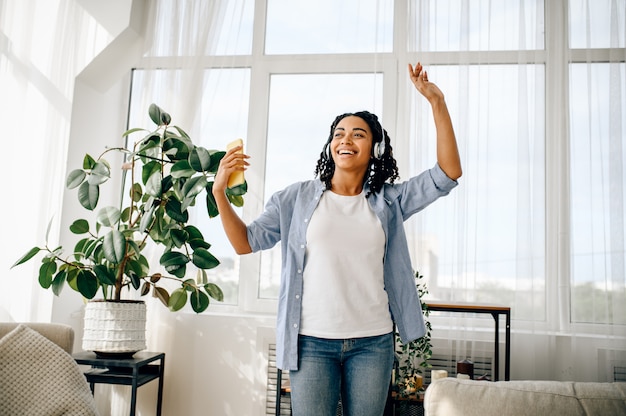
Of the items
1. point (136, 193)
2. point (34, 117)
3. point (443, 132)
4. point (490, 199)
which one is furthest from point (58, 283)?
point (490, 199)

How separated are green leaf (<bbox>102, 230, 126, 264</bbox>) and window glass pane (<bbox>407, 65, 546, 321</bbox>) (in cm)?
144

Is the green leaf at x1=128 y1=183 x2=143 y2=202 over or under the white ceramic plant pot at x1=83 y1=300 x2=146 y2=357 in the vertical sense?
over

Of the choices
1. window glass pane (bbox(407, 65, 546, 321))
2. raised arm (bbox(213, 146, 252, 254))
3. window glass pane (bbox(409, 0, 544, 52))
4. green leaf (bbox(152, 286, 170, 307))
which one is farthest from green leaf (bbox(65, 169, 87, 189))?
window glass pane (bbox(409, 0, 544, 52))

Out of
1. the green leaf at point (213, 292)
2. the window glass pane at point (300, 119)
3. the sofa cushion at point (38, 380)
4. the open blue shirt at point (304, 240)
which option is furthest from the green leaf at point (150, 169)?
the open blue shirt at point (304, 240)

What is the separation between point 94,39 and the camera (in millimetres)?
3000

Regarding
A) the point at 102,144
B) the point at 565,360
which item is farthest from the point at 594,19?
the point at 102,144

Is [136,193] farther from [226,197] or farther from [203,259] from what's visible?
[226,197]

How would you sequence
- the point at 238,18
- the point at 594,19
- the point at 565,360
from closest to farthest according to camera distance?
the point at 565,360, the point at 594,19, the point at 238,18

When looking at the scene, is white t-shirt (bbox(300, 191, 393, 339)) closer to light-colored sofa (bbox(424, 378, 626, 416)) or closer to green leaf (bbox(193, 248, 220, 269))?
light-colored sofa (bbox(424, 378, 626, 416))

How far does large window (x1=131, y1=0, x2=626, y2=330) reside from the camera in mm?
2744

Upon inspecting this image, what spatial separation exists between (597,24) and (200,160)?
7.33ft

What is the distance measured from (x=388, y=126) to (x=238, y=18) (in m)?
1.12

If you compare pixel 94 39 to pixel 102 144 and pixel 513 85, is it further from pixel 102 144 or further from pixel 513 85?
pixel 513 85

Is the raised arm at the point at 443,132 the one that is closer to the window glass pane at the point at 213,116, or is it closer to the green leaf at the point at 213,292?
the green leaf at the point at 213,292
